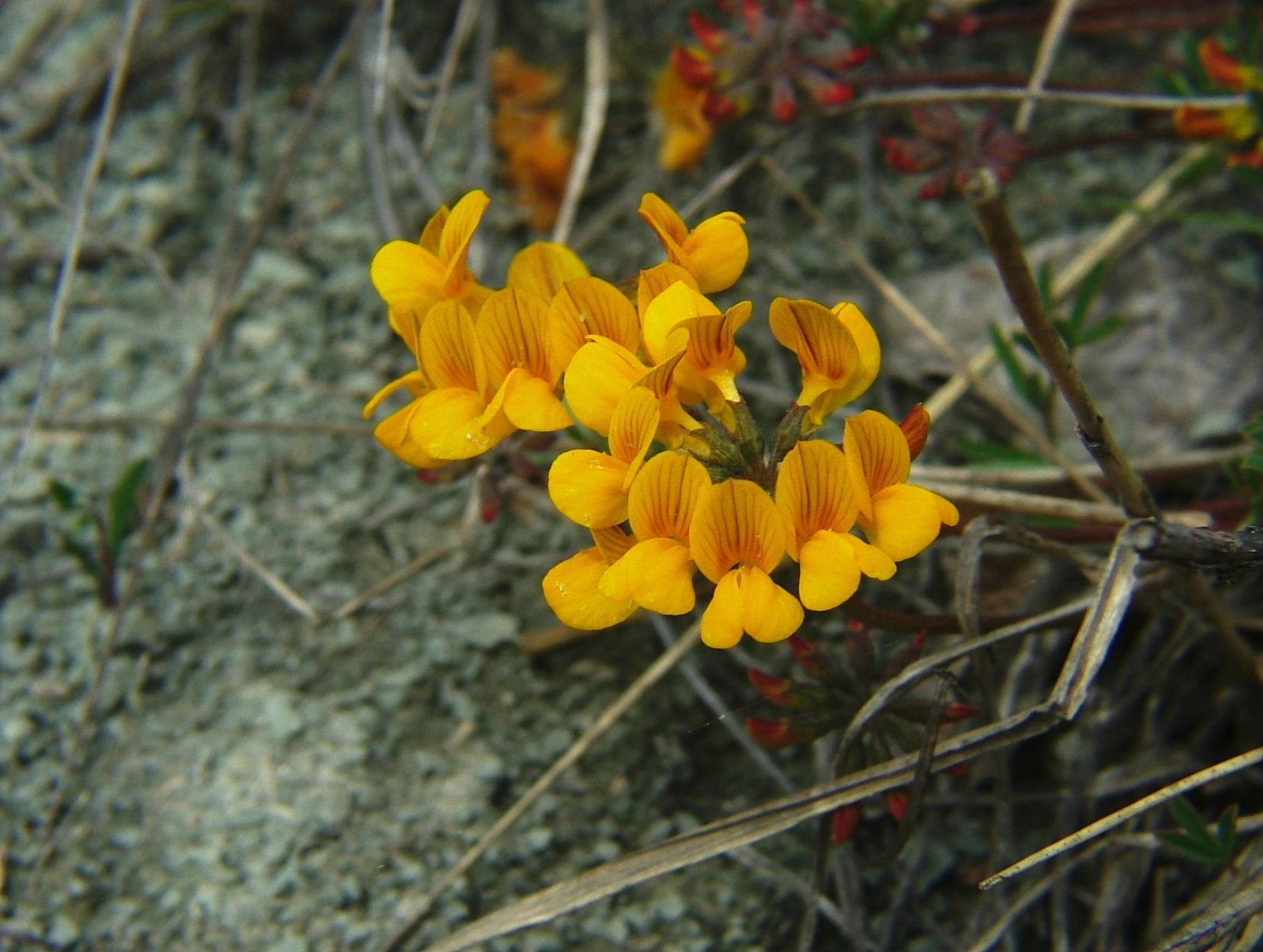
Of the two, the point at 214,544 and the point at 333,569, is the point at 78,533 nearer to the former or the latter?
the point at 214,544

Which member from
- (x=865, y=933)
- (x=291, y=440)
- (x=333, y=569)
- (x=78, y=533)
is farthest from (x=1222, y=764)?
(x=78, y=533)

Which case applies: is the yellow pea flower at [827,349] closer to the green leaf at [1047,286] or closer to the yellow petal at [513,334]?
the yellow petal at [513,334]

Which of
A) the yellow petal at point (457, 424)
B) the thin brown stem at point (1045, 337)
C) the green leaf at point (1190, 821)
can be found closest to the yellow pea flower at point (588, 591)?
the yellow petal at point (457, 424)

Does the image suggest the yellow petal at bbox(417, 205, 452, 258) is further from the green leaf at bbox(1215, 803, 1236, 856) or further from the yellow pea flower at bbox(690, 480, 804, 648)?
the green leaf at bbox(1215, 803, 1236, 856)

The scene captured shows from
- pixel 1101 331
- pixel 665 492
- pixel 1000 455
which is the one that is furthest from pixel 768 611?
pixel 1101 331

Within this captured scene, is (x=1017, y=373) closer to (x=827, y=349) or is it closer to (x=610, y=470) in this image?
(x=827, y=349)
